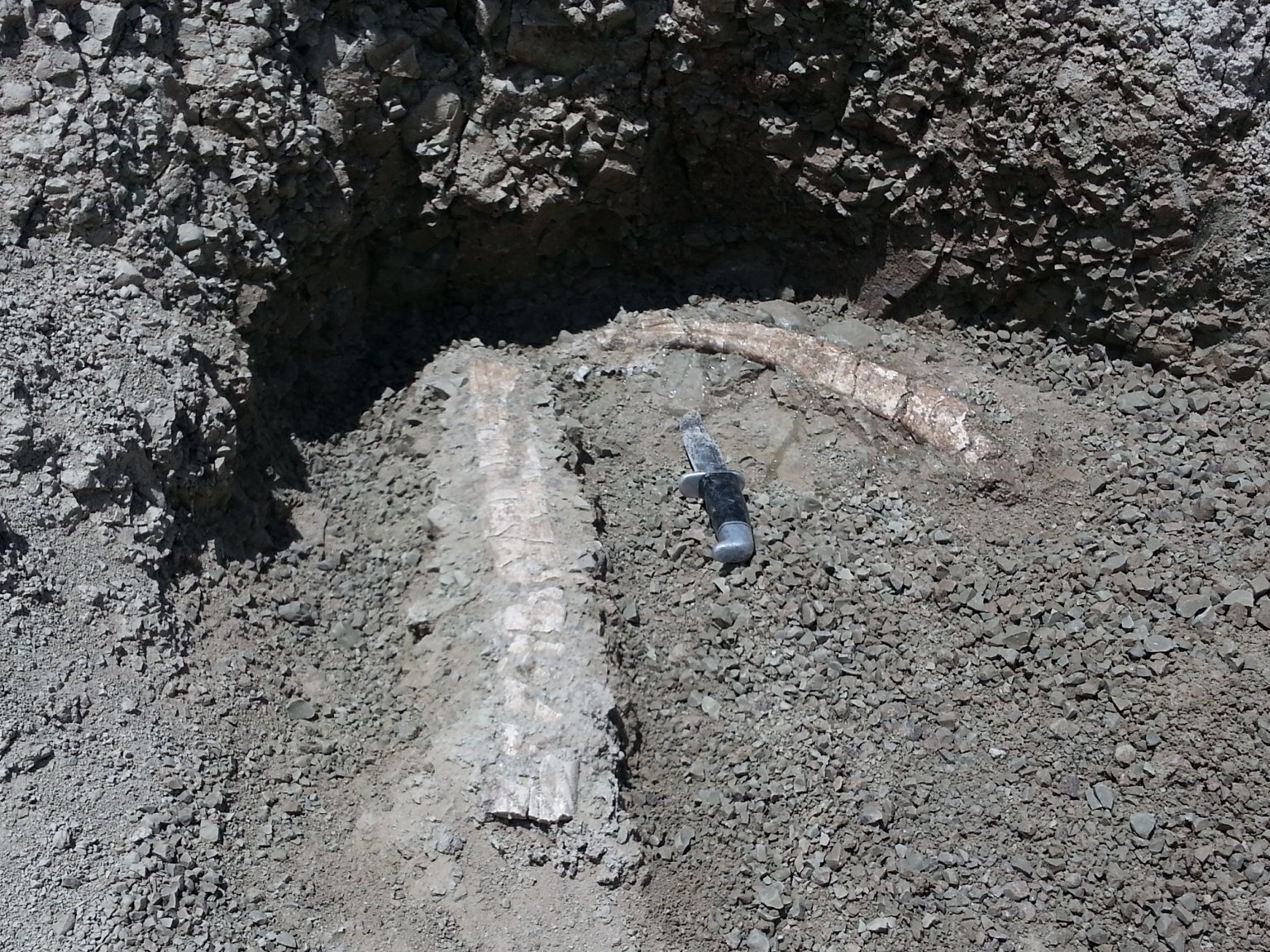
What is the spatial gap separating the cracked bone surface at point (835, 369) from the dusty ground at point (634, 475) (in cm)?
14

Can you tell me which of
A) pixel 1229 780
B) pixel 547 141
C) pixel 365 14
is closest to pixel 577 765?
pixel 1229 780

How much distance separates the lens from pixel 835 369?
675 centimetres

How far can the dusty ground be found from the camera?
4.67 meters

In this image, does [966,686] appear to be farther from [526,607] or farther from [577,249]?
[577,249]

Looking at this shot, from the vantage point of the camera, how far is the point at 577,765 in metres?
4.84

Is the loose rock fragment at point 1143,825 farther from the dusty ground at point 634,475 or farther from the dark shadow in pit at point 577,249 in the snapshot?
the dark shadow in pit at point 577,249

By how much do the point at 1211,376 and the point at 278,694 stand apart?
5200 mm

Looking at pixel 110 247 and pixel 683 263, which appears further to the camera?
pixel 683 263

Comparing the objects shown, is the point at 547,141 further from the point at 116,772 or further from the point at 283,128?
the point at 116,772

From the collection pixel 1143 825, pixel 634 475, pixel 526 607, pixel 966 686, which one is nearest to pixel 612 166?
pixel 634 475

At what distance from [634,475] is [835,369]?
4.71 ft

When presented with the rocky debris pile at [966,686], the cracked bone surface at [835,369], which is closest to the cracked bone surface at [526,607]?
the rocky debris pile at [966,686]

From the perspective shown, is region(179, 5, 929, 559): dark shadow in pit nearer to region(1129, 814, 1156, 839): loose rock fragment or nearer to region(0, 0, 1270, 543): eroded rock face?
region(0, 0, 1270, 543): eroded rock face

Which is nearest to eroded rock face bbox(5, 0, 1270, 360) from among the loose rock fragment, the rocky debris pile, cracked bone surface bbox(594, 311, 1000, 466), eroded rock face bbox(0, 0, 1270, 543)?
eroded rock face bbox(0, 0, 1270, 543)
